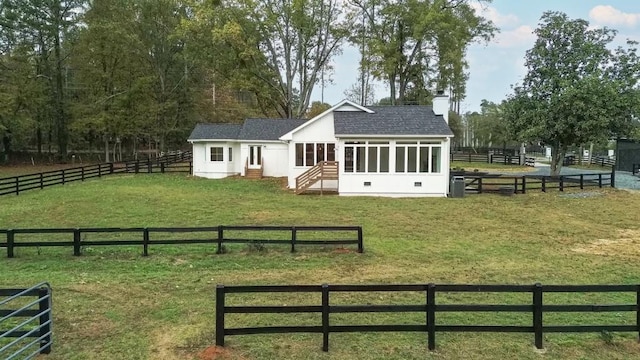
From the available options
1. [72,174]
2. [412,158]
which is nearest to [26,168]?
[72,174]

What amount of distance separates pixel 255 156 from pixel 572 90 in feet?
64.8

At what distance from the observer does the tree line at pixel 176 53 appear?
1499 inches

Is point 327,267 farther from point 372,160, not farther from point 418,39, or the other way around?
point 418,39

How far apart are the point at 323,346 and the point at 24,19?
43.3 meters

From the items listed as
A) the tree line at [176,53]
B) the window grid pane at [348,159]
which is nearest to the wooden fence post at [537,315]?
the window grid pane at [348,159]

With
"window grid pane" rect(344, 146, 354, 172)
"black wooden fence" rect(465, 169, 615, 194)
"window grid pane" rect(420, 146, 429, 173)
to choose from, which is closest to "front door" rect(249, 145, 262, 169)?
"window grid pane" rect(344, 146, 354, 172)

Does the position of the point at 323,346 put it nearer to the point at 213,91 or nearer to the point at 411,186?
the point at 411,186

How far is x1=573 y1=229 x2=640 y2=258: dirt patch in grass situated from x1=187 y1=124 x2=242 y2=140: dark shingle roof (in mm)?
23520

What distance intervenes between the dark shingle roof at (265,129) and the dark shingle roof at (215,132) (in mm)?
704

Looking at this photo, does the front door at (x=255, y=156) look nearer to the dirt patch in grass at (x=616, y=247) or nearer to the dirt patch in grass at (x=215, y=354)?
the dirt patch in grass at (x=616, y=247)

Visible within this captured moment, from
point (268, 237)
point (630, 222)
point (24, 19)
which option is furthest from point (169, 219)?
point (24, 19)

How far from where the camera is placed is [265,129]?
103 feet

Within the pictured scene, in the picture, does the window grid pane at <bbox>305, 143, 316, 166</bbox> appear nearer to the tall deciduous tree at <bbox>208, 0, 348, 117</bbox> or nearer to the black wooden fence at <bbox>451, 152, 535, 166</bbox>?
the tall deciduous tree at <bbox>208, 0, 348, 117</bbox>

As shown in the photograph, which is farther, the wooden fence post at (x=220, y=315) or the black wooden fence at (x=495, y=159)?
the black wooden fence at (x=495, y=159)
